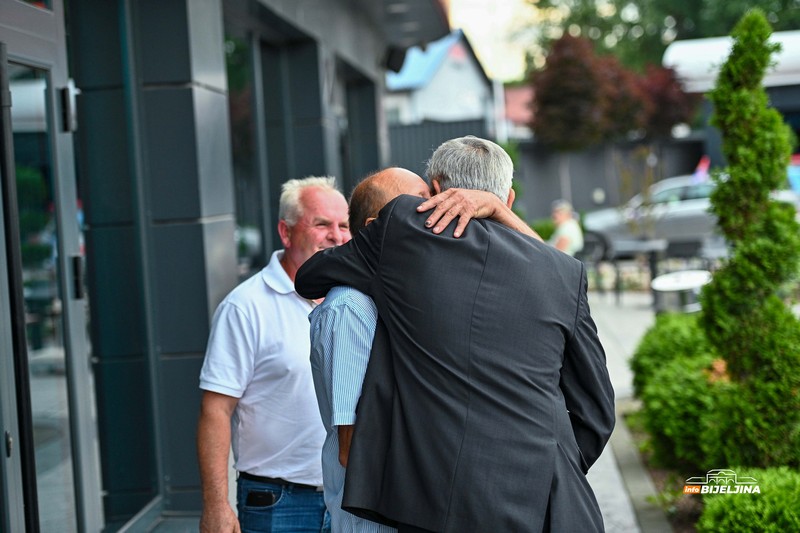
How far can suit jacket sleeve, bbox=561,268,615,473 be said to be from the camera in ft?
8.01

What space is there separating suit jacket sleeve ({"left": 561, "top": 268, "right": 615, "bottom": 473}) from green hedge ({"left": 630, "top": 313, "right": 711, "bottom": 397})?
17.0ft

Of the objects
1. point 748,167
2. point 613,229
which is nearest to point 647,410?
point 748,167

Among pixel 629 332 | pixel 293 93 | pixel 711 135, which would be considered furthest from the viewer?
pixel 711 135

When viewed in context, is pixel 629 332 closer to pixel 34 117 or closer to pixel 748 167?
pixel 748 167

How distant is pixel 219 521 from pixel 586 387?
4.33 ft

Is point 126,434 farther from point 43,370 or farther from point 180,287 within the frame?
point 43,370

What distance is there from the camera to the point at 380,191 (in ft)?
8.53

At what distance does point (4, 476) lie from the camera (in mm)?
3234

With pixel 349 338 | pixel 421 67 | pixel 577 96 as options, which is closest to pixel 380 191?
pixel 349 338

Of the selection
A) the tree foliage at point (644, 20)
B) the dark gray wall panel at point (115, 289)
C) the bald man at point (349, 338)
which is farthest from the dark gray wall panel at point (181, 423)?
the tree foliage at point (644, 20)

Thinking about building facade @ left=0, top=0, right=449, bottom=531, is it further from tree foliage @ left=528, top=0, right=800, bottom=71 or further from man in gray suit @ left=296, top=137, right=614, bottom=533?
tree foliage @ left=528, top=0, right=800, bottom=71

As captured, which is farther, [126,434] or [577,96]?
[577,96]

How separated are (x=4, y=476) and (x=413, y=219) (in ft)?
5.84

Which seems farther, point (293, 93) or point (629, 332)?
point (629, 332)
